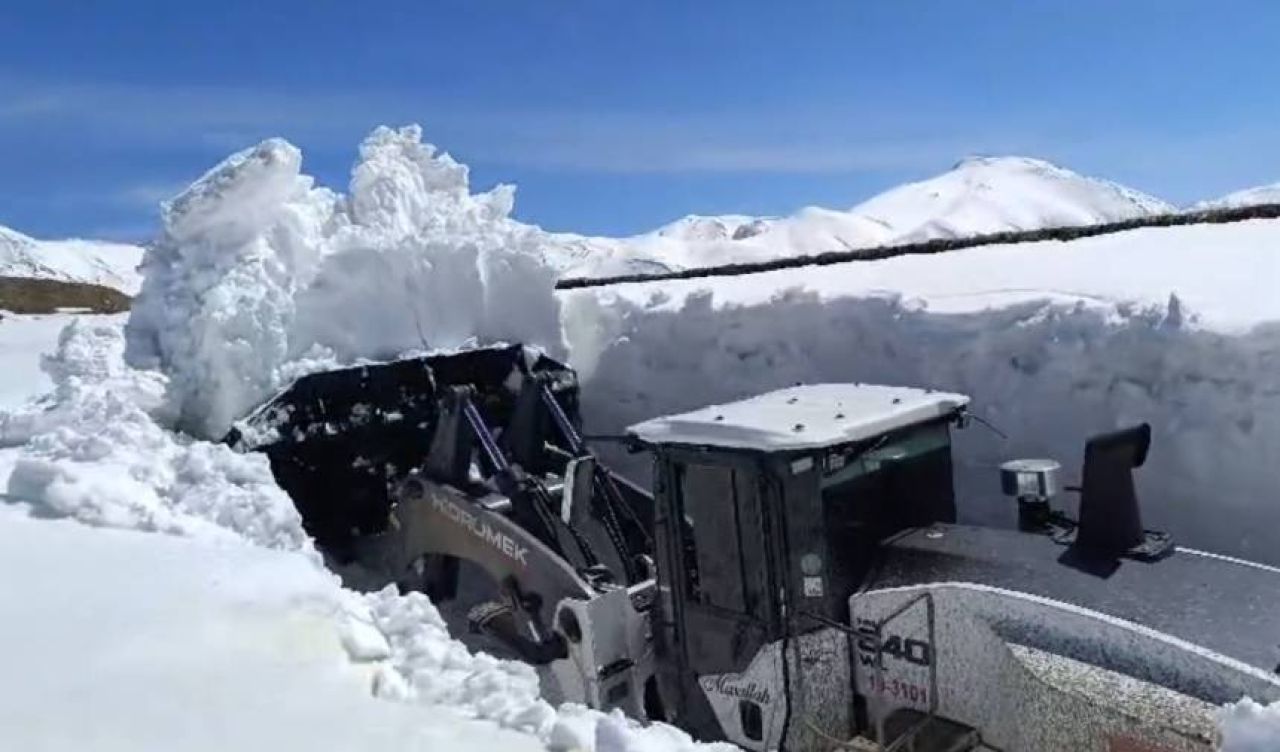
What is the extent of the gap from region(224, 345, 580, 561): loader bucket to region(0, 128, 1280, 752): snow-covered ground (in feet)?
1.78

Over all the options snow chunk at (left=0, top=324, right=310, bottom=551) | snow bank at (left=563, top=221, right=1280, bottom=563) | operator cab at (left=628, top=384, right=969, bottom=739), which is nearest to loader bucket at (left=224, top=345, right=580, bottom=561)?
snow chunk at (left=0, top=324, right=310, bottom=551)

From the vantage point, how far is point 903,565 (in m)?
4.37

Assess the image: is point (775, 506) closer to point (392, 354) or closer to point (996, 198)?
point (392, 354)

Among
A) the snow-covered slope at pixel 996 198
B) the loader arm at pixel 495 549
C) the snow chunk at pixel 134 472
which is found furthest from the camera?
the snow-covered slope at pixel 996 198

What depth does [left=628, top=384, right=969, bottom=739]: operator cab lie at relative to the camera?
4324mm

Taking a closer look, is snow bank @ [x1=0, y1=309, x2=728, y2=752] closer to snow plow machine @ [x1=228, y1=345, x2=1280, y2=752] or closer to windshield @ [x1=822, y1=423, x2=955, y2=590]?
snow plow machine @ [x1=228, y1=345, x2=1280, y2=752]

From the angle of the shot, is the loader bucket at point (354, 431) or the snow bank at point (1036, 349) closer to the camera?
the snow bank at point (1036, 349)

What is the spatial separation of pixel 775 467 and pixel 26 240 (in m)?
199

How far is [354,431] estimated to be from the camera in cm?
749

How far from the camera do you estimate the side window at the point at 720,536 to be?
443 centimetres

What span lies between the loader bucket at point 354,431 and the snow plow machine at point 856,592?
1234 mm

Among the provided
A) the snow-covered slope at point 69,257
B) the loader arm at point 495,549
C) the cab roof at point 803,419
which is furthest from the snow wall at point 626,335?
the snow-covered slope at point 69,257

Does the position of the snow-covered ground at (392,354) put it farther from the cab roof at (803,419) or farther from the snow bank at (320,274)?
the cab roof at (803,419)

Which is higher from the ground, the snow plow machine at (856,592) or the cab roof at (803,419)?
the cab roof at (803,419)
